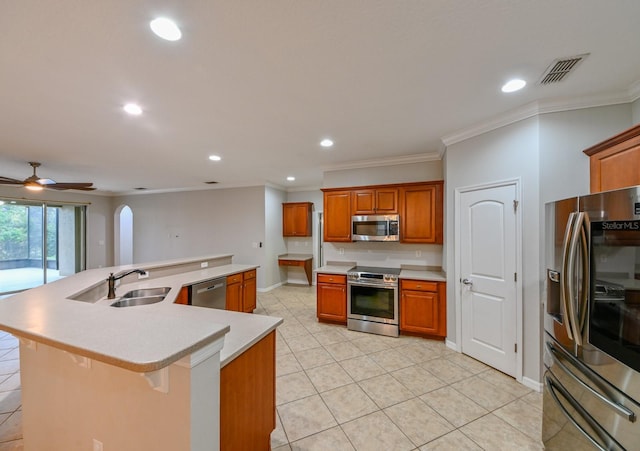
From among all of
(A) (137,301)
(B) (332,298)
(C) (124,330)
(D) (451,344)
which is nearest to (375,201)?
(B) (332,298)

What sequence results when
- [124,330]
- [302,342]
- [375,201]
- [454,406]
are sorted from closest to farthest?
[124,330] → [454,406] → [302,342] → [375,201]

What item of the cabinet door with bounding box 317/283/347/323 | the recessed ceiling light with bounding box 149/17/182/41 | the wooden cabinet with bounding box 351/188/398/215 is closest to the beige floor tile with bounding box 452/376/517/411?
the cabinet door with bounding box 317/283/347/323

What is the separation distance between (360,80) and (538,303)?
8.36 feet

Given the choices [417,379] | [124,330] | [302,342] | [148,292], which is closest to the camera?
[124,330]

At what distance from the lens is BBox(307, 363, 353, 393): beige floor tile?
2506 mm

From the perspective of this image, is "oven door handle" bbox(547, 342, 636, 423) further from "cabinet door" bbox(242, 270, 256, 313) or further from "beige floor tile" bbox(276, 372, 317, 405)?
"cabinet door" bbox(242, 270, 256, 313)

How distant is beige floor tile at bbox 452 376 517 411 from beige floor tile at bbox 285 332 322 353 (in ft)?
5.49

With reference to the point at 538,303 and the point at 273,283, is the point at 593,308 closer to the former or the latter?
the point at 538,303

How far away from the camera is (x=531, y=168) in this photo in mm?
2408

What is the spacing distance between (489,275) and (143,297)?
12.3ft

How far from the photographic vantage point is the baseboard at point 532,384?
2367mm

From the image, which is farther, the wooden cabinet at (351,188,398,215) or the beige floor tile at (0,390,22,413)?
the wooden cabinet at (351,188,398,215)

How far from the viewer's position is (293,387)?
2.47 meters

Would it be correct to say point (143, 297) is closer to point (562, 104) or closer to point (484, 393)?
point (484, 393)
